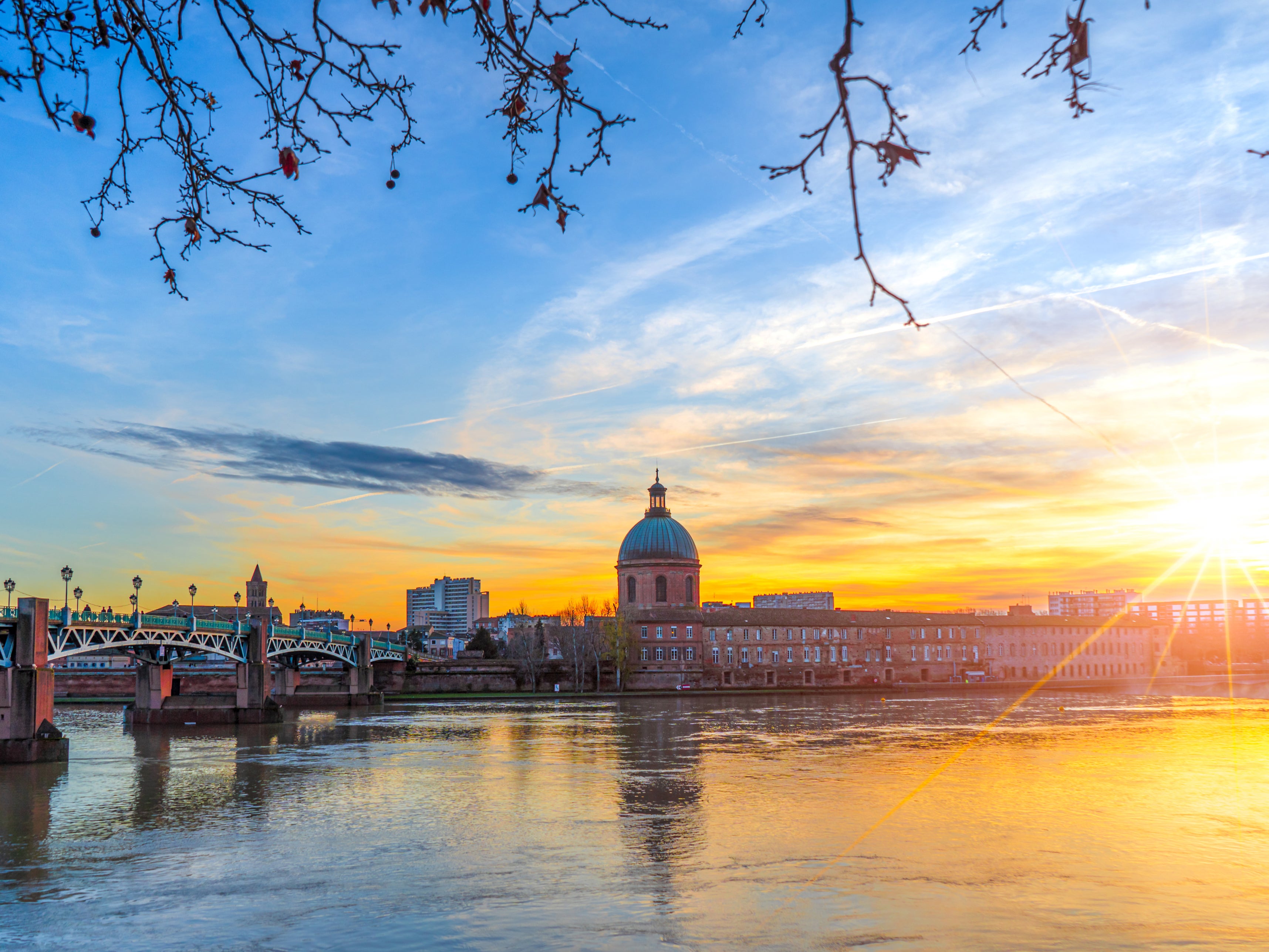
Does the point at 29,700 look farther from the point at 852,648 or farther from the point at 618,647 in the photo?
the point at 852,648

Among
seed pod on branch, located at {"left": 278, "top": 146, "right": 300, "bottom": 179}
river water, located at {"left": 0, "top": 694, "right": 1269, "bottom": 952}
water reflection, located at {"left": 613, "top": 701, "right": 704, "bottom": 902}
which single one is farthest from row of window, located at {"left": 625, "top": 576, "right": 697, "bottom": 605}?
seed pod on branch, located at {"left": 278, "top": 146, "right": 300, "bottom": 179}

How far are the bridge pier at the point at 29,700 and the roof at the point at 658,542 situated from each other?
71.5 m

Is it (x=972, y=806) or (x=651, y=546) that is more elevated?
(x=651, y=546)

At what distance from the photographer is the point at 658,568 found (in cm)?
11306

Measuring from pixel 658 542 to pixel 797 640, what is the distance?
60.3 feet

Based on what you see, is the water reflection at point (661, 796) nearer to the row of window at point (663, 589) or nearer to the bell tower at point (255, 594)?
the row of window at point (663, 589)

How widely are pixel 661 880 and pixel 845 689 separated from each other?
8419cm

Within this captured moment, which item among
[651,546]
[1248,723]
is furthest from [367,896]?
[651,546]

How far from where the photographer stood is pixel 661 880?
64.6 ft

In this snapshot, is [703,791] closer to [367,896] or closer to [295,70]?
[367,896]

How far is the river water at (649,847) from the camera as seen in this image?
16.4m

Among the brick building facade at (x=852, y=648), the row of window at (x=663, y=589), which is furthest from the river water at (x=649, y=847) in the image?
the row of window at (x=663, y=589)

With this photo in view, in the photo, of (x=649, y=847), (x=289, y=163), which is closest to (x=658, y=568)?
(x=649, y=847)

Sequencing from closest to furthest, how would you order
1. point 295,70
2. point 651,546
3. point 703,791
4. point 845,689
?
point 295,70, point 703,791, point 845,689, point 651,546
